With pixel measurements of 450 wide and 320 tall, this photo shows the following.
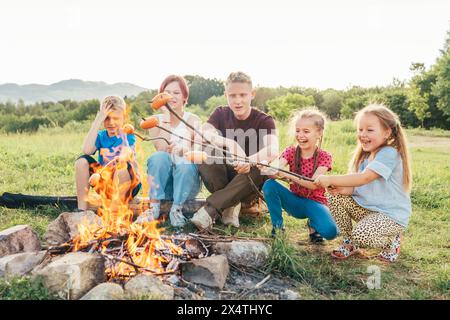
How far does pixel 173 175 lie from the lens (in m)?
4.52

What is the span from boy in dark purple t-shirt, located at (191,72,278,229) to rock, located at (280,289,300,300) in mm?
1271

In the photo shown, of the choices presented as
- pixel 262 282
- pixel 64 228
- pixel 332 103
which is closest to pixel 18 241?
pixel 64 228

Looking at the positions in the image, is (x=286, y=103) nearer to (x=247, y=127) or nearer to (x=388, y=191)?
(x=247, y=127)

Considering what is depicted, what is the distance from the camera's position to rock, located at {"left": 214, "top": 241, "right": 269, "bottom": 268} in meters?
3.38

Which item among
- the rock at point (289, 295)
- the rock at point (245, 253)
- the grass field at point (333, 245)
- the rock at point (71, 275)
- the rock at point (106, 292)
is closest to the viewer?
the rock at point (106, 292)

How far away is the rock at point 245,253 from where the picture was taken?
3.38 meters

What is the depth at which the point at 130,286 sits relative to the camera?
284 centimetres

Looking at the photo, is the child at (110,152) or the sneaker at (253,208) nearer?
the child at (110,152)

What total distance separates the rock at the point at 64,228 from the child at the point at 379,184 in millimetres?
2068

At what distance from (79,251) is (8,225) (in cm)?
172

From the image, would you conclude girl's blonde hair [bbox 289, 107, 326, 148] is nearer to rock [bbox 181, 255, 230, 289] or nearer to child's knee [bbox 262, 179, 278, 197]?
child's knee [bbox 262, 179, 278, 197]

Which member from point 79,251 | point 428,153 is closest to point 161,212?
point 79,251

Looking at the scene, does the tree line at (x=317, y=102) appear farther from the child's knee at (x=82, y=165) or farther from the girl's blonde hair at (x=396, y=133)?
Answer: the girl's blonde hair at (x=396, y=133)

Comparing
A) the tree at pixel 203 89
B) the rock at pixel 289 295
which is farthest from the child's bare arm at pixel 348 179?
the tree at pixel 203 89
